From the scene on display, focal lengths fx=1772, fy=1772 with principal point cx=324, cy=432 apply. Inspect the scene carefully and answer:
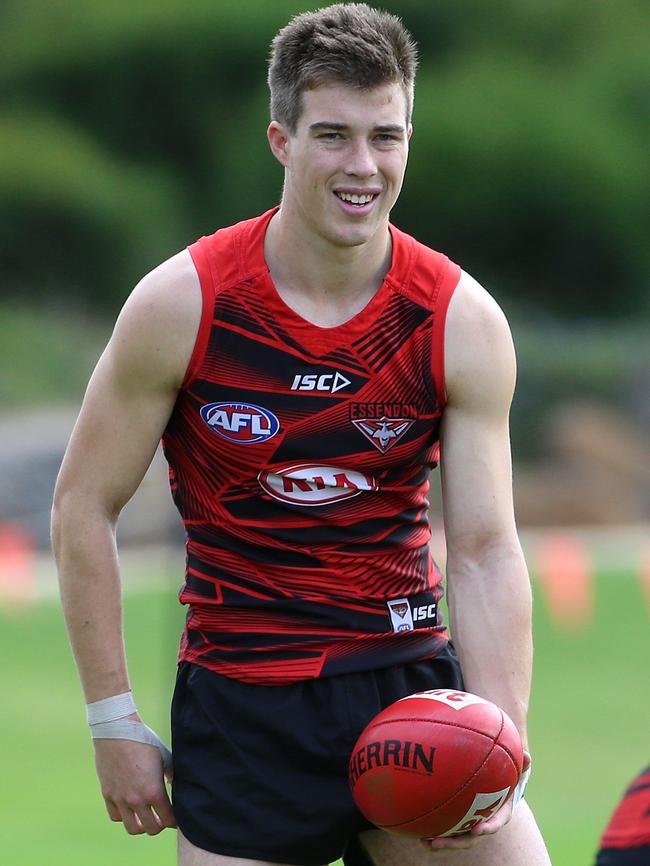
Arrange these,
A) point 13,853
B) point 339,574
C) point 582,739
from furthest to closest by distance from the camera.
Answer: point 582,739 → point 13,853 → point 339,574

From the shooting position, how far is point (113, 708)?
3895mm

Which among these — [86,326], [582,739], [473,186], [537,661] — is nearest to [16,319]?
[86,326]

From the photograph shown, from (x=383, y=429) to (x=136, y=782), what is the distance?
0.95 metres

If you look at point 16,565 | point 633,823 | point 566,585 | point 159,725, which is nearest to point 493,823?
point 633,823

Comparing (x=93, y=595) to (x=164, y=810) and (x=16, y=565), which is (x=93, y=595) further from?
(x=16, y=565)

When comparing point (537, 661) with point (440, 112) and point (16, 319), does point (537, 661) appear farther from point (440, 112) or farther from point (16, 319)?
point (440, 112)

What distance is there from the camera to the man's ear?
12.8 feet

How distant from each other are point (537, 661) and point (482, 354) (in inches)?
357

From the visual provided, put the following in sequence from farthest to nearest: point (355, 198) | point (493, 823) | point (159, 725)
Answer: point (159, 725) < point (355, 198) < point (493, 823)

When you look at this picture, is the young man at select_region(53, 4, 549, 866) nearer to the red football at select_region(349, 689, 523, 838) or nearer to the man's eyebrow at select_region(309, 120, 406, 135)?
the man's eyebrow at select_region(309, 120, 406, 135)

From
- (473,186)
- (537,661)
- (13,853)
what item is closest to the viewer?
(13,853)

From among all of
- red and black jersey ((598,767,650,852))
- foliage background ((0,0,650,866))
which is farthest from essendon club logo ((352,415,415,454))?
foliage background ((0,0,650,866))

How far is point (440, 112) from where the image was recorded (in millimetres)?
29469

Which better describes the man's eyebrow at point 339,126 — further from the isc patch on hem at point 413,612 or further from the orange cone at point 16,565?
the orange cone at point 16,565
